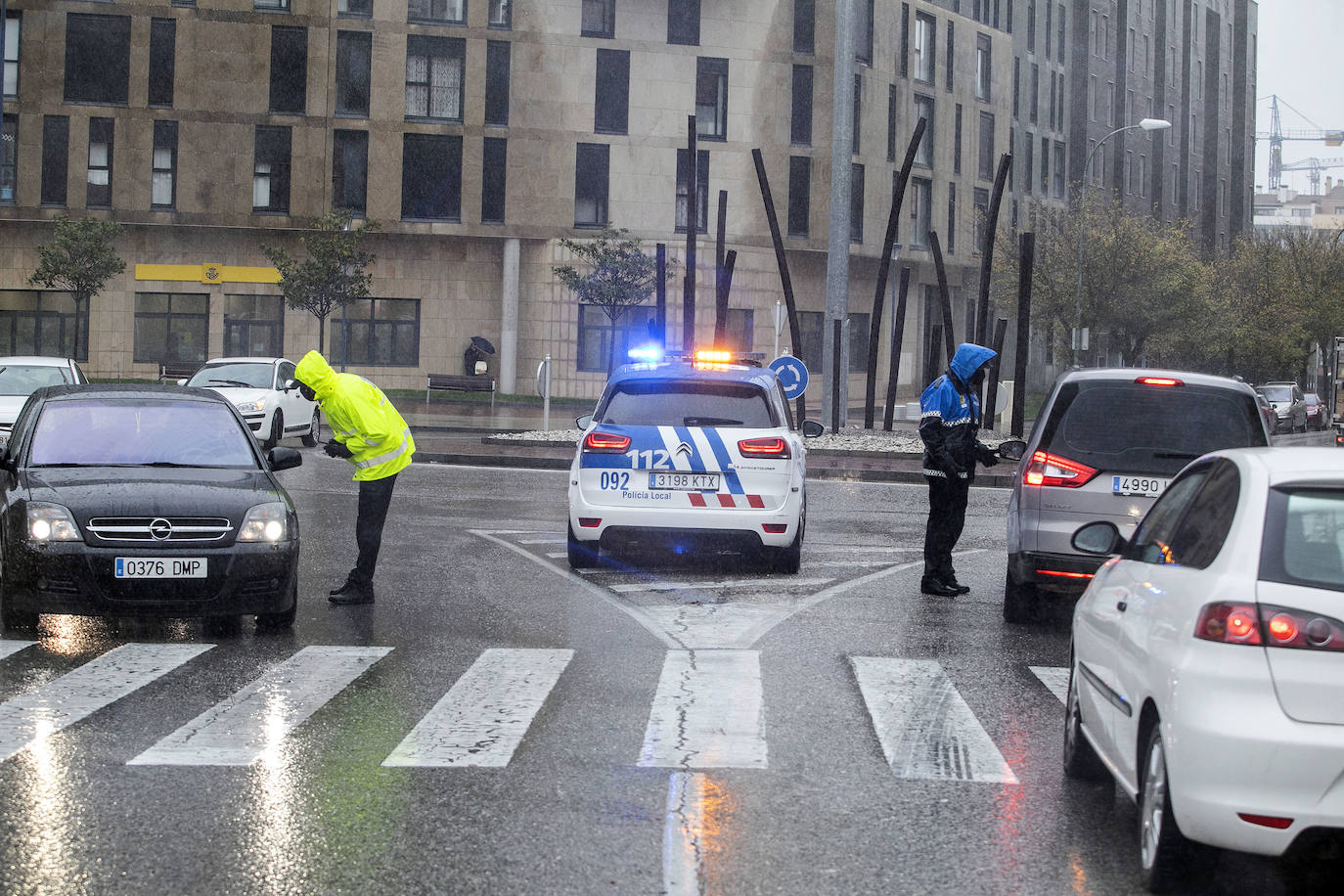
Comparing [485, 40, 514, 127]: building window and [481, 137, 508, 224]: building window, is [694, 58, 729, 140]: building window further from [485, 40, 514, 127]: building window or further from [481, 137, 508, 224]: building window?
[481, 137, 508, 224]: building window

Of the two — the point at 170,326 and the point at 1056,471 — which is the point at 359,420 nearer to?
the point at 1056,471

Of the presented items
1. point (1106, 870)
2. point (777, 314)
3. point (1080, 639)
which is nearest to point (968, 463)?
point (1080, 639)

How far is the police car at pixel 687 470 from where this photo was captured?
12469mm

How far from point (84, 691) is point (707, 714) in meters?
2.92

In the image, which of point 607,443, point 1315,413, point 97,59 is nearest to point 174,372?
point 97,59

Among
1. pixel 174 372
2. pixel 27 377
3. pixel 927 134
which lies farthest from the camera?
pixel 927 134

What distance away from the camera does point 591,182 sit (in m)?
52.2

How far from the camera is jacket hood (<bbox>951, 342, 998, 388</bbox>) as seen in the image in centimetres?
1179

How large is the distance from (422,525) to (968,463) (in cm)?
617

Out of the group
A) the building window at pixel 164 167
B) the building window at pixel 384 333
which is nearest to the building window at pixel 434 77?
the building window at pixel 384 333

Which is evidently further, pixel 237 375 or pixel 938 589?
pixel 237 375

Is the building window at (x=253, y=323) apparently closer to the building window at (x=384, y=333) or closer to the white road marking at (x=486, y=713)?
the building window at (x=384, y=333)

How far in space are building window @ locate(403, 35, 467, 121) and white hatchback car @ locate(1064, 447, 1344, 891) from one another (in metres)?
48.2

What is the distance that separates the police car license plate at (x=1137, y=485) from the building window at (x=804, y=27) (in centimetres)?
4486
